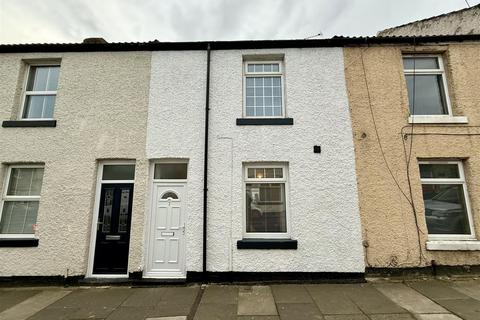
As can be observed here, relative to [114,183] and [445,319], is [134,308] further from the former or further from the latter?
[445,319]

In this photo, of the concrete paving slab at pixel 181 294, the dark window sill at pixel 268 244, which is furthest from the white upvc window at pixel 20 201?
the dark window sill at pixel 268 244

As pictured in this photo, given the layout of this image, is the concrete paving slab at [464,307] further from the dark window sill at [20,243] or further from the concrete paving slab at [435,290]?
the dark window sill at [20,243]

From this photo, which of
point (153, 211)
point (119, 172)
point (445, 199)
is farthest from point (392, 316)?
point (119, 172)

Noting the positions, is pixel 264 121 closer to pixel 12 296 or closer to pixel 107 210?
pixel 107 210

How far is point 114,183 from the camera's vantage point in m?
5.51

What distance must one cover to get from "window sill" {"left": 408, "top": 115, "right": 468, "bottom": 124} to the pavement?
3.25 meters

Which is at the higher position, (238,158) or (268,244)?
(238,158)

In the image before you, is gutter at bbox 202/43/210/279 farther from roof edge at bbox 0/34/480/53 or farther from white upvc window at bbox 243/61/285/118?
white upvc window at bbox 243/61/285/118

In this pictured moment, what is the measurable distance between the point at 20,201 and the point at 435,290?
853cm

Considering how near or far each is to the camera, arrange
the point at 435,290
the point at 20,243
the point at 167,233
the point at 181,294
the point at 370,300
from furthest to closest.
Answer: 1. the point at 167,233
2. the point at 20,243
3. the point at 181,294
4. the point at 435,290
5. the point at 370,300

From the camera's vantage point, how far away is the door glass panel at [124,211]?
17.6 feet

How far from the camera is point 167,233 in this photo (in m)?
5.27

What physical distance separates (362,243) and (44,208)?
670 cm

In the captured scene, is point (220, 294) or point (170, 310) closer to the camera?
point (170, 310)
